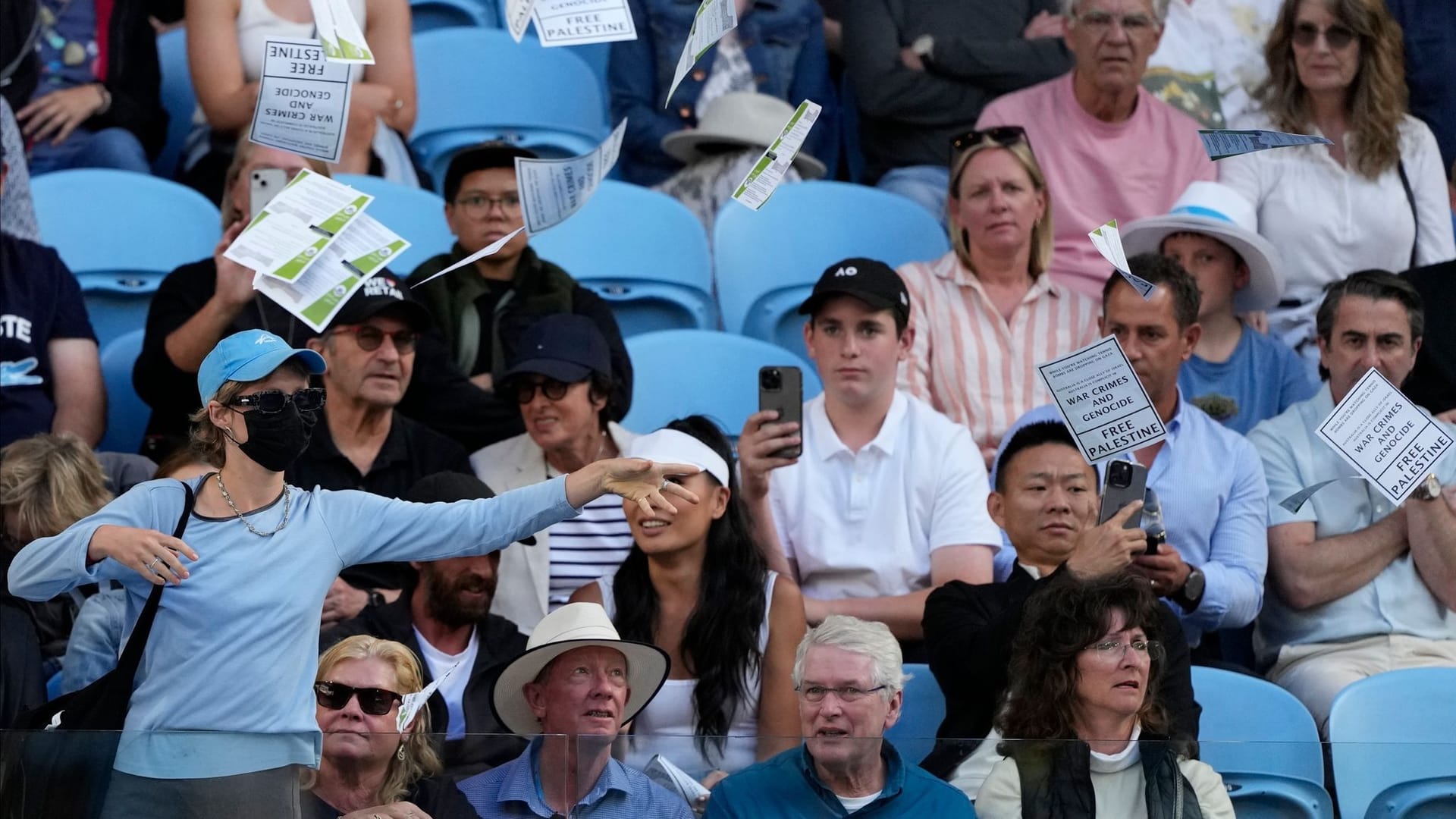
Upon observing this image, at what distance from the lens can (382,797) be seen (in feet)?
10.5

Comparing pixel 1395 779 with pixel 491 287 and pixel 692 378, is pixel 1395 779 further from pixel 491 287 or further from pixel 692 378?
pixel 491 287

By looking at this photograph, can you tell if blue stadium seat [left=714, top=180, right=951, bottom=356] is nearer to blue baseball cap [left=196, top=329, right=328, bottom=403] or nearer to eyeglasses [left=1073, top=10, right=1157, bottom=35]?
eyeglasses [left=1073, top=10, right=1157, bottom=35]

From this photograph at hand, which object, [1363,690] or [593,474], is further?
[1363,690]

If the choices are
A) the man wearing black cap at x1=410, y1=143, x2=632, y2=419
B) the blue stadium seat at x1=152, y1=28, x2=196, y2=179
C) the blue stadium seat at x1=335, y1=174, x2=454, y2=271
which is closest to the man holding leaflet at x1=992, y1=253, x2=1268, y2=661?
the man wearing black cap at x1=410, y1=143, x2=632, y2=419

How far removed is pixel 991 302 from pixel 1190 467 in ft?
2.85

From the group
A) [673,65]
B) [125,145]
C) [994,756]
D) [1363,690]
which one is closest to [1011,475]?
[1363,690]

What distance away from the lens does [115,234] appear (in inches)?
225

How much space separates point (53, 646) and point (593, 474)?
5.39 ft

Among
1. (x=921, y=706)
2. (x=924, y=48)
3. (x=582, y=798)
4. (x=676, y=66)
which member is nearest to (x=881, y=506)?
(x=921, y=706)

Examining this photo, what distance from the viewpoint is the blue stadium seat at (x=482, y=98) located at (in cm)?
681

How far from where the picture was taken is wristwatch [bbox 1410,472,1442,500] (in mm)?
4668

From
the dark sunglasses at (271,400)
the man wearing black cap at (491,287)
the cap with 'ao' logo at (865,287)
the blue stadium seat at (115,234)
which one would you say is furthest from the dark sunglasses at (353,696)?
the blue stadium seat at (115,234)

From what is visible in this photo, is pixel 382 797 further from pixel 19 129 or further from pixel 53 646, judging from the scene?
pixel 19 129

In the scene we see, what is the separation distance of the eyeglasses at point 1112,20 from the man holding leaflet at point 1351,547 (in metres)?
1.30
